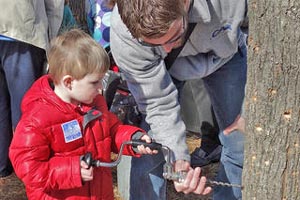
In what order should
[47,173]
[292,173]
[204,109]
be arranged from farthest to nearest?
[204,109], [47,173], [292,173]

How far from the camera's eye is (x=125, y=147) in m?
2.63

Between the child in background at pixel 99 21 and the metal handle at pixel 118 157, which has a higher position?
the child in background at pixel 99 21

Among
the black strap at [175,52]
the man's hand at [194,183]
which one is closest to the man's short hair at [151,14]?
the black strap at [175,52]

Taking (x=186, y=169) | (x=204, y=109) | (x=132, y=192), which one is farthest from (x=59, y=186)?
(x=204, y=109)

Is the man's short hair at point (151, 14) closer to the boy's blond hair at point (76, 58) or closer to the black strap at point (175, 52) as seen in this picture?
the black strap at point (175, 52)

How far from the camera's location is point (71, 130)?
8.05ft

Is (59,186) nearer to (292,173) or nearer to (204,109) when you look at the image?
(292,173)

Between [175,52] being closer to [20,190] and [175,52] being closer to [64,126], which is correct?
[64,126]

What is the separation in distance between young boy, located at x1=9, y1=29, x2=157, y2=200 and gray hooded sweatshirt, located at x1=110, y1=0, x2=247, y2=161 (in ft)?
0.32

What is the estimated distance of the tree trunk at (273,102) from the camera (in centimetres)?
160

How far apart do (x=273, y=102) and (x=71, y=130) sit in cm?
99

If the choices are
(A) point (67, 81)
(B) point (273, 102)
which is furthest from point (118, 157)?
(B) point (273, 102)

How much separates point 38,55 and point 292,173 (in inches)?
77.4

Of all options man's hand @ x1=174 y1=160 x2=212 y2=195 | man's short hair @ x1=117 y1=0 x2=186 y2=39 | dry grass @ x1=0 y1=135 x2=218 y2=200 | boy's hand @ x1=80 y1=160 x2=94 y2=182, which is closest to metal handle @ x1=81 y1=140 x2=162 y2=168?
boy's hand @ x1=80 y1=160 x2=94 y2=182
